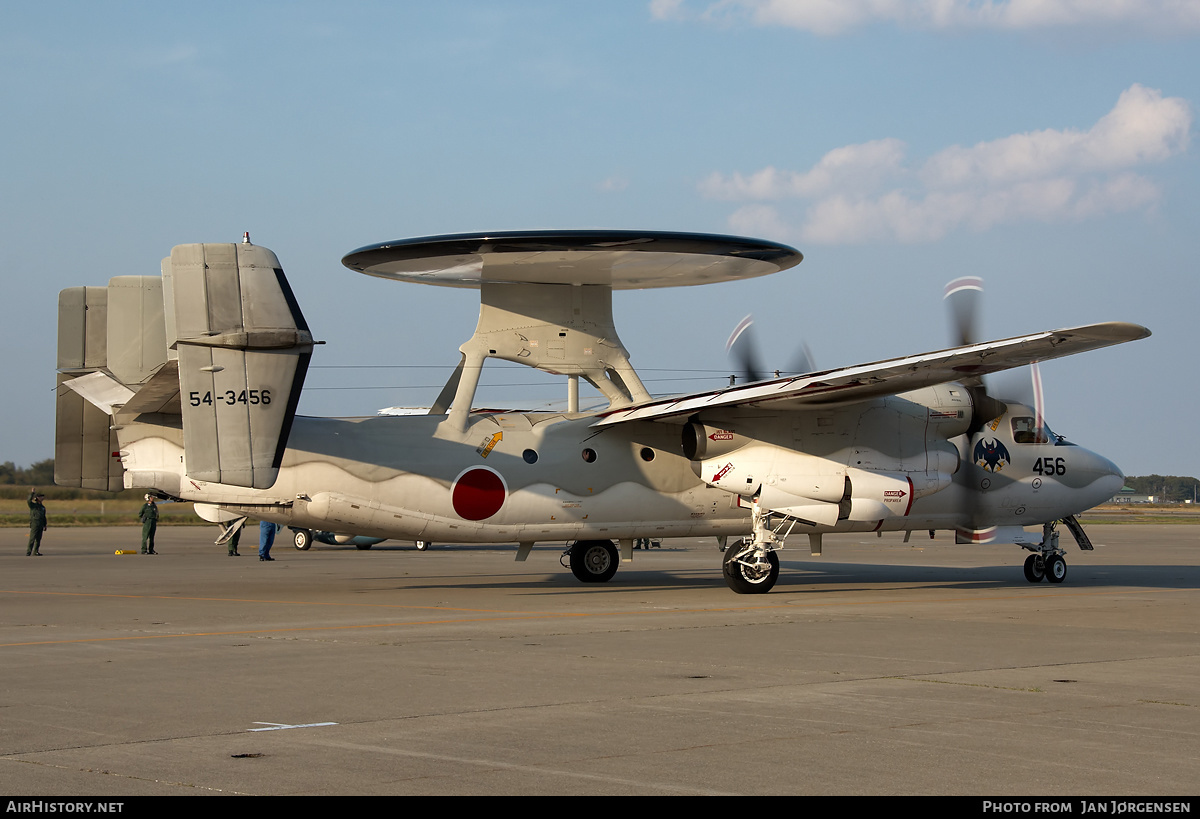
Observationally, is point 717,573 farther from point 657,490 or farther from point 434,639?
point 434,639

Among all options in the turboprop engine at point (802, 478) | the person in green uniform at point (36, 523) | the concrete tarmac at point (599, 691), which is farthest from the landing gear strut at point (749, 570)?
the person in green uniform at point (36, 523)

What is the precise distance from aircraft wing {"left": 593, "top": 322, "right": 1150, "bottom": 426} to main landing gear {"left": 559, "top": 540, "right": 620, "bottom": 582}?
12.1 feet

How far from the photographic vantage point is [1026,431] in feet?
80.8

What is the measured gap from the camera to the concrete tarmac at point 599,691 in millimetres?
7145

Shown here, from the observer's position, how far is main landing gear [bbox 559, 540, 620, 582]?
24844 millimetres

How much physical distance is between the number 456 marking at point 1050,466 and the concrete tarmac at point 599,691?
300 cm

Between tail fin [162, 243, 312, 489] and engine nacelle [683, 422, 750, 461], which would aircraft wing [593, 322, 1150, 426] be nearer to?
engine nacelle [683, 422, 750, 461]

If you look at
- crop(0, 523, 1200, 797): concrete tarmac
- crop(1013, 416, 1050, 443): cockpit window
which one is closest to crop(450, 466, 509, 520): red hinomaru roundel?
crop(0, 523, 1200, 797): concrete tarmac

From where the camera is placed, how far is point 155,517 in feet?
119

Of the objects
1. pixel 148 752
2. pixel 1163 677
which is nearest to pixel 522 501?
pixel 1163 677

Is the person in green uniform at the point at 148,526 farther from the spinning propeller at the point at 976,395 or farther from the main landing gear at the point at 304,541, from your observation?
the spinning propeller at the point at 976,395

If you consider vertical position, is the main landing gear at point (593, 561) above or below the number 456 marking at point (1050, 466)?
below

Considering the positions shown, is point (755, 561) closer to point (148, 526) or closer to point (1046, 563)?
point (1046, 563)

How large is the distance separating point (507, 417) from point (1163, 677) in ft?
44.6
